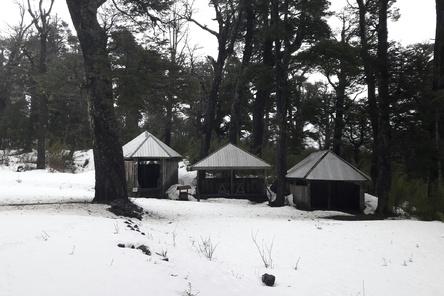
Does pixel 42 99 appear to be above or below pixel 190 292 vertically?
above

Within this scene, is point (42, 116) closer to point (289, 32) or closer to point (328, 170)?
point (289, 32)

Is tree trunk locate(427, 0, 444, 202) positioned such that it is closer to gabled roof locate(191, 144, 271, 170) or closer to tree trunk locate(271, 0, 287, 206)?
tree trunk locate(271, 0, 287, 206)

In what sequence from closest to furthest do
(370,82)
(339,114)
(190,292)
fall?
(190,292), (370,82), (339,114)

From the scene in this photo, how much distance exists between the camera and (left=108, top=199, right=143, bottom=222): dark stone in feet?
33.9

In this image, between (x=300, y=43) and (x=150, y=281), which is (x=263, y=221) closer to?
(x=150, y=281)

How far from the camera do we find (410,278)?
6289 millimetres

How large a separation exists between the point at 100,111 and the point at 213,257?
6874 millimetres

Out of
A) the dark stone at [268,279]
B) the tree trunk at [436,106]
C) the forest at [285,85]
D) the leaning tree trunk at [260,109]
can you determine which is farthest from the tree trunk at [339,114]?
the dark stone at [268,279]

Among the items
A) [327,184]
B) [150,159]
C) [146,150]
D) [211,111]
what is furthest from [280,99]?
[150,159]

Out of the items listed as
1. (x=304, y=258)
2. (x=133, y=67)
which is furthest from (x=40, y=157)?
(x=304, y=258)

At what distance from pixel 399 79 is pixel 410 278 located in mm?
10759

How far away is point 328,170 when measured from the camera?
667 inches

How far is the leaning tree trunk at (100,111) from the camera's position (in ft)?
37.3

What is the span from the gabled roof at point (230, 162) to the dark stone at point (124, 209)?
7580 millimetres
